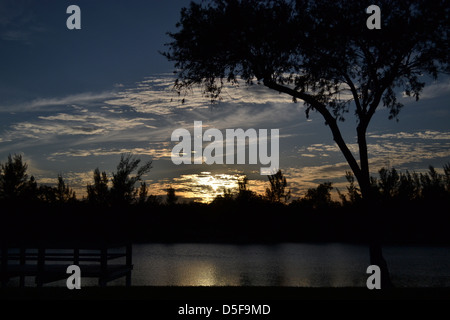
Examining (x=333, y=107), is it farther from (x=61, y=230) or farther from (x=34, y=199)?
(x=34, y=199)

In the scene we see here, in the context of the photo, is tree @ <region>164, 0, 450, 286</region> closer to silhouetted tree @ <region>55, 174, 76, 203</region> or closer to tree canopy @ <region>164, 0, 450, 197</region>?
tree canopy @ <region>164, 0, 450, 197</region>

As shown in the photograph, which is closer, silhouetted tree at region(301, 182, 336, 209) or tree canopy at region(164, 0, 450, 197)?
tree canopy at region(164, 0, 450, 197)

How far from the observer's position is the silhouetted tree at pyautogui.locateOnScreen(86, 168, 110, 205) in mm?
72125

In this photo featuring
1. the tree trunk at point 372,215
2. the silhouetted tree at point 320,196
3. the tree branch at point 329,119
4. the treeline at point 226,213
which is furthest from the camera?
the silhouetted tree at point 320,196

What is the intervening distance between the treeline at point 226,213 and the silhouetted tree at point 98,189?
168mm

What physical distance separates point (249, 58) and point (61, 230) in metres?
58.1

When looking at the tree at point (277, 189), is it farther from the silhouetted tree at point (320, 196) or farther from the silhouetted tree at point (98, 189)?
the silhouetted tree at point (98, 189)

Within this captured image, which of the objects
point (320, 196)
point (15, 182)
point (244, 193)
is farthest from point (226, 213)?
point (15, 182)

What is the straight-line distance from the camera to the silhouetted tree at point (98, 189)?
72125mm

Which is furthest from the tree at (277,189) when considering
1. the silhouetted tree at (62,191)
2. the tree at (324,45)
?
the tree at (324,45)

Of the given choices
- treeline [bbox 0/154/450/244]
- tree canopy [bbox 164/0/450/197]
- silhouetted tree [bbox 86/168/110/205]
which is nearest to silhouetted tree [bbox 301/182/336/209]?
treeline [bbox 0/154/450/244]

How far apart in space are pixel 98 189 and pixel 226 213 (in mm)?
40828

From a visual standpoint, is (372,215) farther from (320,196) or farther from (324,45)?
(320,196)

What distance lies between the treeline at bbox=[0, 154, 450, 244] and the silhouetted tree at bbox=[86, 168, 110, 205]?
168mm
